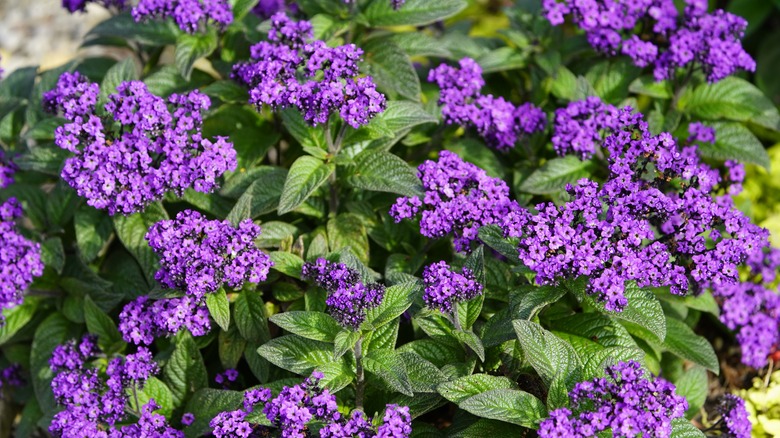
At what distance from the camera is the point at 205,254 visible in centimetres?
379

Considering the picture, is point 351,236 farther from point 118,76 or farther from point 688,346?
point 688,346

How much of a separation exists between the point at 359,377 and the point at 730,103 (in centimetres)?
308

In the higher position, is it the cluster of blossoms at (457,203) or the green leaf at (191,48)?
→ the green leaf at (191,48)

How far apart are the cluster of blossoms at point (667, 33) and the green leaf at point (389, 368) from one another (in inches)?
94.1

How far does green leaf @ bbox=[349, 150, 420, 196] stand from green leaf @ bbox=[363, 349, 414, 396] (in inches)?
34.2

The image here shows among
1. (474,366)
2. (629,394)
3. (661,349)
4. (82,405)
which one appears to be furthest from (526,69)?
(82,405)

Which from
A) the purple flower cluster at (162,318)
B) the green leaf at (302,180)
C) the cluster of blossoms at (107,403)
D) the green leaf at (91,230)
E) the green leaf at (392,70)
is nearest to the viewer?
the cluster of blossoms at (107,403)

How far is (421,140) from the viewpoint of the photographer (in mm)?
5051

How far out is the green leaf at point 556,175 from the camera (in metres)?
4.78

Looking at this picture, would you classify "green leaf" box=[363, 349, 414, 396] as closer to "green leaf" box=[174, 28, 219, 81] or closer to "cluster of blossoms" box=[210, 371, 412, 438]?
"cluster of blossoms" box=[210, 371, 412, 438]

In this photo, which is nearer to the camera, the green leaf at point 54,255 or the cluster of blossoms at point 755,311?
the green leaf at point 54,255

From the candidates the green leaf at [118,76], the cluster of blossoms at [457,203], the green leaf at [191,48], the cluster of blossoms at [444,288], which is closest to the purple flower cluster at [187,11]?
the green leaf at [191,48]

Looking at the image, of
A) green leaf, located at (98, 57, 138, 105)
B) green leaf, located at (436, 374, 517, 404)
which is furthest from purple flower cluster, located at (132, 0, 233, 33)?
green leaf, located at (436, 374, 517, 404)

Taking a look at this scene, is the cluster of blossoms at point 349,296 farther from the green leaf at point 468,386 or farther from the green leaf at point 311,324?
the green leaf at point 468,386
